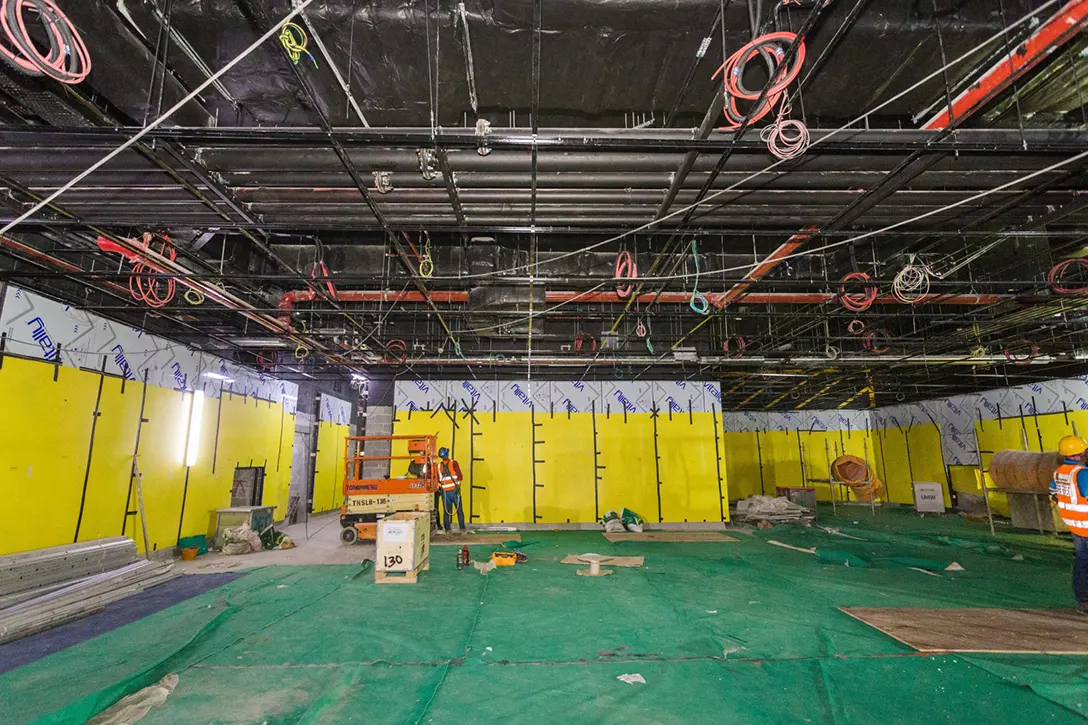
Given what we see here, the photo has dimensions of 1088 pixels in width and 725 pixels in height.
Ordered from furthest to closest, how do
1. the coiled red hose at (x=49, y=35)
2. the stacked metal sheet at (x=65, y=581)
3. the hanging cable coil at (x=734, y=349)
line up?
the hanging cable coil at (x=734, y=349) < the stacked metal sheet at (x=65, y=581) < the coiled red hose at (x=49, y=35)

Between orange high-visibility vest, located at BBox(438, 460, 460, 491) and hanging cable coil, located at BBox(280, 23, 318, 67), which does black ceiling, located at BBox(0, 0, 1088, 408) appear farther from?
orange high-visibility vest, located at BBox(438, 460, 460, 491)

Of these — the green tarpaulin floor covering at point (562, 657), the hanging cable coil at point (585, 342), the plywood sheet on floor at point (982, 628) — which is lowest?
the green tarpaulin floor covering at point (562, 657)

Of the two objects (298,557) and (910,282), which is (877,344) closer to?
(910,282)

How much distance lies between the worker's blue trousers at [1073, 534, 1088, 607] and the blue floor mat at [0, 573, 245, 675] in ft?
33.5

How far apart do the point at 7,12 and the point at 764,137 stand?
435 centimetres

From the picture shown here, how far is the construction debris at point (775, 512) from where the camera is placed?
464 inches

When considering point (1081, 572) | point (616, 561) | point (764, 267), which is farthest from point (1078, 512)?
point (616, 561)

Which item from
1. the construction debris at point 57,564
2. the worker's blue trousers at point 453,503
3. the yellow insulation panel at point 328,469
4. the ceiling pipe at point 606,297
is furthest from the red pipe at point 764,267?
the yellow insulation panel at point 328,469

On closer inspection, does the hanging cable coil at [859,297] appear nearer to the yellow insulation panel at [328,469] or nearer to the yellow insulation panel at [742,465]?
the yellow insulation panel at [742,465]

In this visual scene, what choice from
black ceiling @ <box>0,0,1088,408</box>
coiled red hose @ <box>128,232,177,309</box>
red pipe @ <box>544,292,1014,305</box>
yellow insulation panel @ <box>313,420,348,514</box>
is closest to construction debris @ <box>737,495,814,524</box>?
red pipe @ <box>544,292,1014,305</box>

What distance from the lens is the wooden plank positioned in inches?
288

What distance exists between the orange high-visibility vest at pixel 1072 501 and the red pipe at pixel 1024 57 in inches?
183

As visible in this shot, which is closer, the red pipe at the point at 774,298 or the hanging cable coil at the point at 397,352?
the red pipe at the point at 774,298

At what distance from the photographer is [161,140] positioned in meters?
3.24
